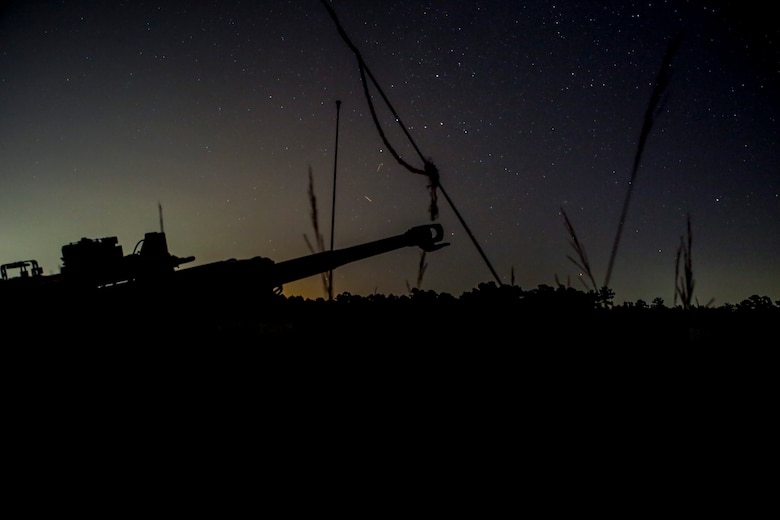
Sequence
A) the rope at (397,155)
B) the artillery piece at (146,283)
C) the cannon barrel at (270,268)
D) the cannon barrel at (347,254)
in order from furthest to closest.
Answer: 1. the cannon barrel at (347,254)
2. the cannon barrel at (270,268)
3. the artillery piece at (146,283)
4. the rope at (397,155)

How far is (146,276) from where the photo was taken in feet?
21.6

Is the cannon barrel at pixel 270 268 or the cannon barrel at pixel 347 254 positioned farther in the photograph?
the cannon barrel at pixel 347 254

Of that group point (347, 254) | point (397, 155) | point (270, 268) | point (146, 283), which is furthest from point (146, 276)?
point (397, 155)

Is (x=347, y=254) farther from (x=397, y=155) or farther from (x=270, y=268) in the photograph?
(x=397, y=155)

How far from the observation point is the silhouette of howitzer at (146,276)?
601cm

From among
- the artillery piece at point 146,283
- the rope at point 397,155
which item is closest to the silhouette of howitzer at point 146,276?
the artillery piece at point 146,283

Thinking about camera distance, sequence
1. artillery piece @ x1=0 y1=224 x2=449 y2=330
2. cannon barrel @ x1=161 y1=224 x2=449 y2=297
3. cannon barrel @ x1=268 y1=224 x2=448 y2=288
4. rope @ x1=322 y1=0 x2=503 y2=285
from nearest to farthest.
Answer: rope @ x1=322 y1=0 x2=503 y2=285, artillery piece @ x1=0 y1=224 x2=449 y2=330, cannon barrel @ x1=161 y1=224 x2=449 y2=297, cannon barrel @ x1=268 y1=224 x2=448 y2=288

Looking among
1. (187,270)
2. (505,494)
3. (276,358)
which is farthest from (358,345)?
(187,270)

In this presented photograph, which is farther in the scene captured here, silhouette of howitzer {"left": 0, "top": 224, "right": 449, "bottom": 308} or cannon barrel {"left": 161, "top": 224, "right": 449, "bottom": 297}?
cannon barrel {"left": 161, "top": 224, "right": 449, "bottom": 297}

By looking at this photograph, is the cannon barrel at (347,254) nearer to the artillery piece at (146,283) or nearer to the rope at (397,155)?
the artillery piece at (146,283)

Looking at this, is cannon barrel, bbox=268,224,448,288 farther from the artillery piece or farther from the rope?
the rope

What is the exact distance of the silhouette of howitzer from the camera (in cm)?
601

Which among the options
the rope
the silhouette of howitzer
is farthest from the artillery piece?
the rope

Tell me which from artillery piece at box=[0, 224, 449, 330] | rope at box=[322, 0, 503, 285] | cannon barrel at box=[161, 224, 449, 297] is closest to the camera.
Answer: rope at box=[322, 0, 503, 285]
